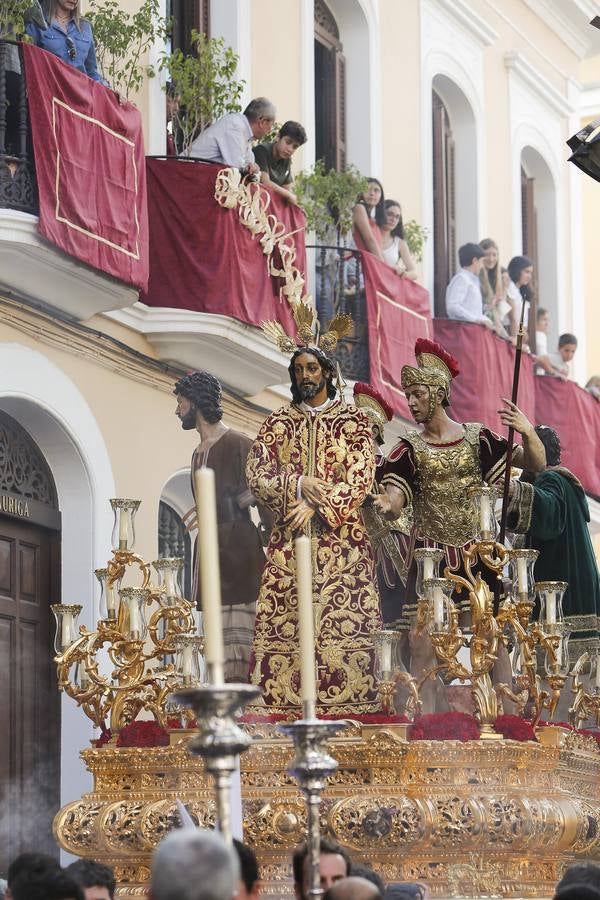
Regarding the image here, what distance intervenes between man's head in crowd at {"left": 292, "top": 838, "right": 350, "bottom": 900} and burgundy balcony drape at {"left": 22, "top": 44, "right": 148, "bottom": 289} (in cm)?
636

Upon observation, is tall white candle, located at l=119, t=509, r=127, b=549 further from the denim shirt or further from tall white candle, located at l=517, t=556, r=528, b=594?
the denim shirt

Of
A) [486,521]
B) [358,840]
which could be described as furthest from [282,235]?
[358,840]

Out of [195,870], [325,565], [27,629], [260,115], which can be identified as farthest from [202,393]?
[195,870]

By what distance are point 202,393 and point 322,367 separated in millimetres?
957

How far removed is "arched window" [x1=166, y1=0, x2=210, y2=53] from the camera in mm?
14312

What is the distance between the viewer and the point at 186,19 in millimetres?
14500

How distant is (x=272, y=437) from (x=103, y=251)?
12.1 feet

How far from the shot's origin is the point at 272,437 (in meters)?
8.27

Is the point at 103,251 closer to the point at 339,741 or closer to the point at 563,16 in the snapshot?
the point at 339,741

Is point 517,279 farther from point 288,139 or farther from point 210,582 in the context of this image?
point 210,582

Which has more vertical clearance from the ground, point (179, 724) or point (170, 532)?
point (170, 532)

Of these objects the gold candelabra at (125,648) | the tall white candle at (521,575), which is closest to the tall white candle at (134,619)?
the gold candelabra at (125,648)

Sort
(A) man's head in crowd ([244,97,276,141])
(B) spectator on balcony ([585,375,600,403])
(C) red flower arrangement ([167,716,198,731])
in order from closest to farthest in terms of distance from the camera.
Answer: (C) red flower arrangement ([167,716,198,731]), (A) man's head in crowd ([244,97,276,141]), (B) spectator on balcony ([585,375,600,403])

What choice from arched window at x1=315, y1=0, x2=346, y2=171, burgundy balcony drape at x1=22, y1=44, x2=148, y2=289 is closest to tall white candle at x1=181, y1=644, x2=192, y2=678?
burgundy balcony drape at x1=22, y1=44, x2=148, y2=289
